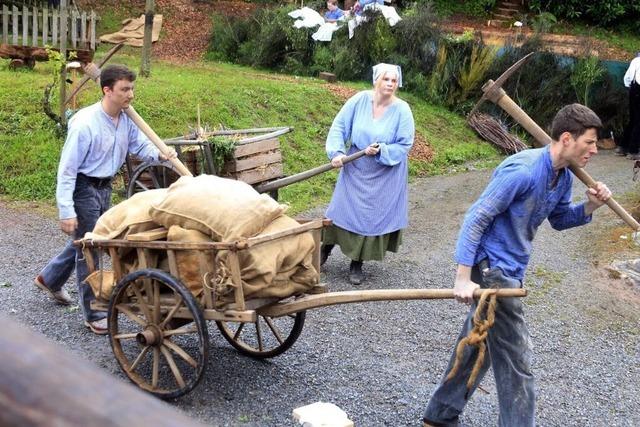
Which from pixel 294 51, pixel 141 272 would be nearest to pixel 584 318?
pixel 141 272

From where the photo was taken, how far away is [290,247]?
4.63m

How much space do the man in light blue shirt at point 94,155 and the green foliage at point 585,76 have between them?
1213 cm

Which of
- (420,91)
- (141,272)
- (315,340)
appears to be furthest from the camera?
(420,91)

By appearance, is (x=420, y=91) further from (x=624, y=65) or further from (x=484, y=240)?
(x=484, y=240)

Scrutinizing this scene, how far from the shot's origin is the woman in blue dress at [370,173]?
718cm

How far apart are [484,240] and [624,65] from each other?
14356 mm

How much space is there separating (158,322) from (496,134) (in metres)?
11.1

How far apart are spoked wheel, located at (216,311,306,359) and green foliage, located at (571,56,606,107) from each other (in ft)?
38.6

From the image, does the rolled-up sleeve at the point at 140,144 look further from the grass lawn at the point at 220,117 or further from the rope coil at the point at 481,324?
the grass lawn at the point at 220,117

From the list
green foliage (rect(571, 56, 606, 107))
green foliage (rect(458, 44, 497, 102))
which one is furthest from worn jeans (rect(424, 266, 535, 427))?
green foliage (rect(571, 56, 606, 107))

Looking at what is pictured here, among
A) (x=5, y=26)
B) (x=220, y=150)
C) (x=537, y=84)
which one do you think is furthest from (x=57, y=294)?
(x=537, y=84)

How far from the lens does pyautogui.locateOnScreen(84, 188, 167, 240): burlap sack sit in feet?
15.4

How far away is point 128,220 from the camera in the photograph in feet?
15.5

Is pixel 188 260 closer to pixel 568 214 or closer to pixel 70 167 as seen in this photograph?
pixel 70 167
